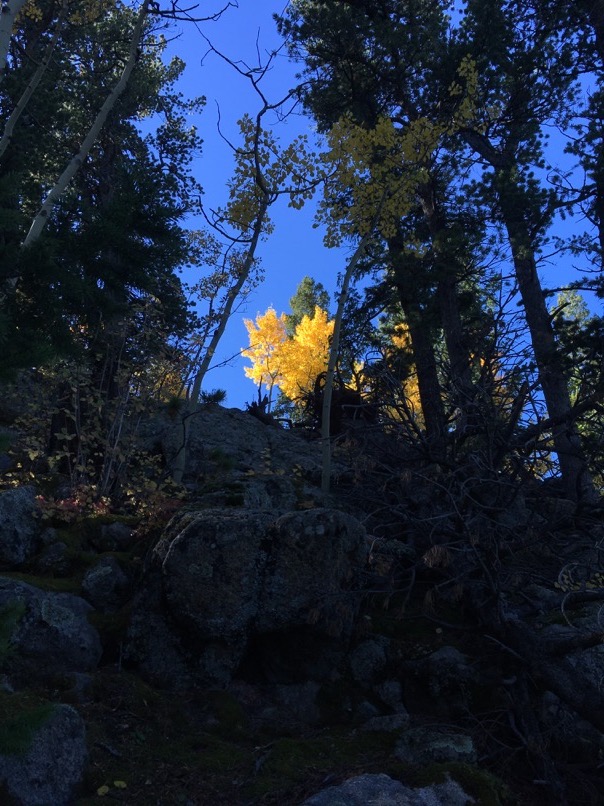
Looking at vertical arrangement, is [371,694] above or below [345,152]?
below

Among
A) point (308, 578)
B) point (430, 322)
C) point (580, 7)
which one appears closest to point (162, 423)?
point (430, 322)

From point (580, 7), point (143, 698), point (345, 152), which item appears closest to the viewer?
point (143, 698)

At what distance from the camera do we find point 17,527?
705 centimetres

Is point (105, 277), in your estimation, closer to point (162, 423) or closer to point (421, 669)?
point (421, 669)

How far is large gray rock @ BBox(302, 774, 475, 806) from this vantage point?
412 cm

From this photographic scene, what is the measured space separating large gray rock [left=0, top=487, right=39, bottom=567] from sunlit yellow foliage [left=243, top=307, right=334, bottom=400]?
59.6 ft

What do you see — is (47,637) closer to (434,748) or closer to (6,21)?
(434,748)

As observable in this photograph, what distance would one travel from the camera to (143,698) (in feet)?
17.6

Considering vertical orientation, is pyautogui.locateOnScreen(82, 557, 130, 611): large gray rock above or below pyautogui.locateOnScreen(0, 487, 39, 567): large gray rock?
below

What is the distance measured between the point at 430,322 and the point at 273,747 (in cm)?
898

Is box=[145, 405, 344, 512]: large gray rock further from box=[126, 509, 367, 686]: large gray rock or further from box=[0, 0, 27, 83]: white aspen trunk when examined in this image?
box=[0, 0, 27, 83]: white aspen trunk

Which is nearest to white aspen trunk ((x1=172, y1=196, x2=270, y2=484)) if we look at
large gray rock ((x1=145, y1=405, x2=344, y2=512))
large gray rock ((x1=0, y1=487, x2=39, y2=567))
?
large gray rock ((x1=145, y1=405, x2=344, y2=512))

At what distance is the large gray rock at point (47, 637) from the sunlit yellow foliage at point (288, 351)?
19592mm

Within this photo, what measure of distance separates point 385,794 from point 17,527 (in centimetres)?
469
